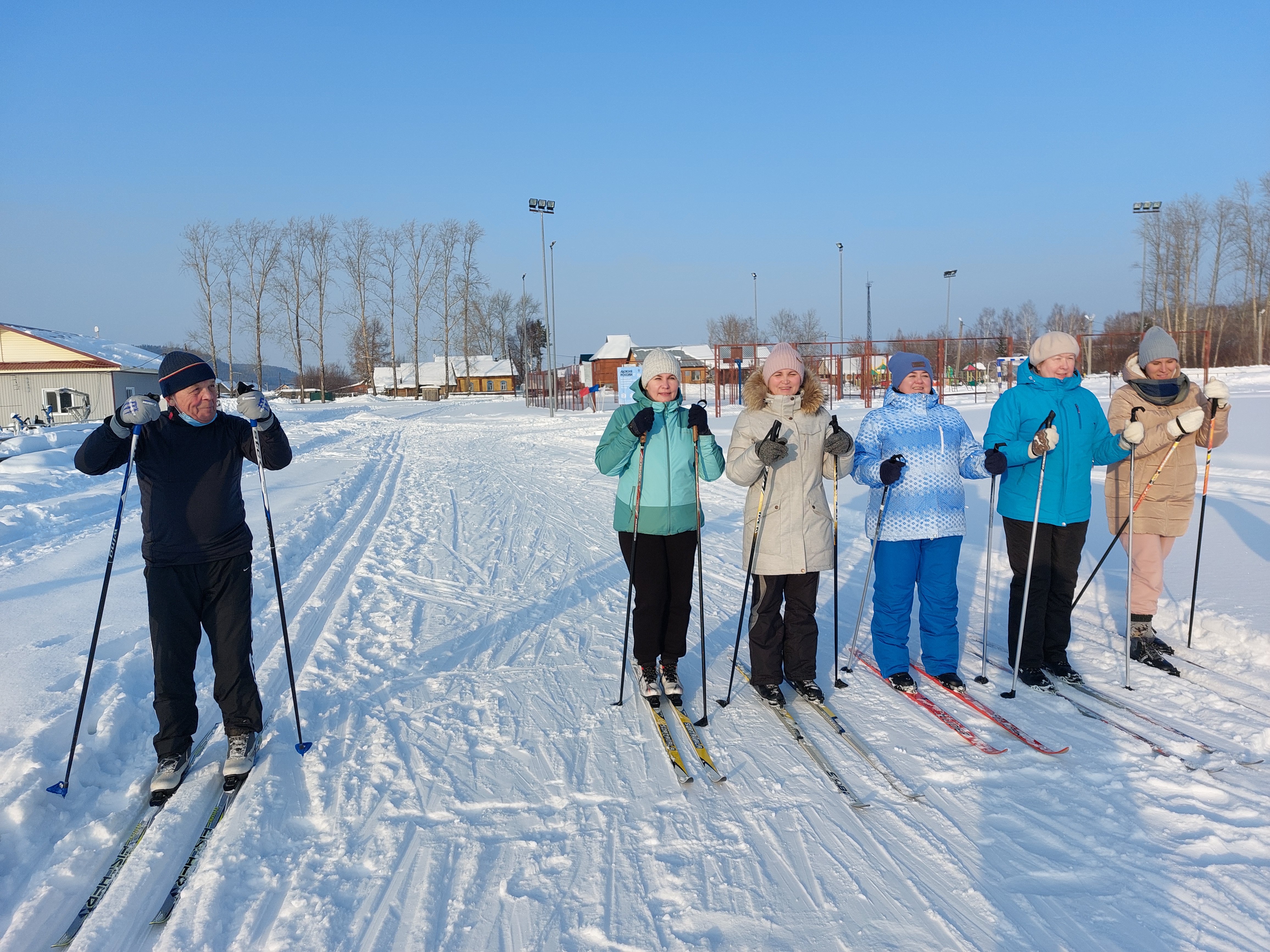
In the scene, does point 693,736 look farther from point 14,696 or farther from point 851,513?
point 851,513

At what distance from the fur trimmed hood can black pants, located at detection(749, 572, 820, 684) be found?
885mm

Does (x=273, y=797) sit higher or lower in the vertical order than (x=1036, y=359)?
lower

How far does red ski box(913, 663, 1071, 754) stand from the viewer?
3477 millimetres

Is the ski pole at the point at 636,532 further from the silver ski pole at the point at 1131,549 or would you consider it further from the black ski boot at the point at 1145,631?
the black ski boot at the point at 1145,631

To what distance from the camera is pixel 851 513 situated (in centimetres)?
912

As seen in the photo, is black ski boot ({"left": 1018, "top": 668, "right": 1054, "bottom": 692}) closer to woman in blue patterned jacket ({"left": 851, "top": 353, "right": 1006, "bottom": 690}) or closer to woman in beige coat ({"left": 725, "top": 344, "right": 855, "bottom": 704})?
woman in blue patterned jacket ({"left": 851, "top": 353, "right": 1006, "bottom": 690})

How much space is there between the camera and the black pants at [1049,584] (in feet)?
14.2

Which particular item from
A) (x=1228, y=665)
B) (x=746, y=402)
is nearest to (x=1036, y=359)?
(x=746, y=402)

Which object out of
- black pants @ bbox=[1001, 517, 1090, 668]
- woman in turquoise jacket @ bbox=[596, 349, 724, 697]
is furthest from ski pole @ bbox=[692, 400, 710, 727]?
black pants @ bbox=[1001, 517, 1090, 668]

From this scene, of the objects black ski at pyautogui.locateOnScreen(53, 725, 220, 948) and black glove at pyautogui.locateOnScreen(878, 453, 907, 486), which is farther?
black glove at pyautogui.locateOnScreen(878, 453, 907, 486)

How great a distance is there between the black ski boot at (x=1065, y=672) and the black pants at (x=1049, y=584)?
2 cm

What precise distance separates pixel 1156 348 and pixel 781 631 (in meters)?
2.88

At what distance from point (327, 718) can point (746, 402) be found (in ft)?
8.96

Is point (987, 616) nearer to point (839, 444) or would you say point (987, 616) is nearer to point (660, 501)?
point (839, 444)
